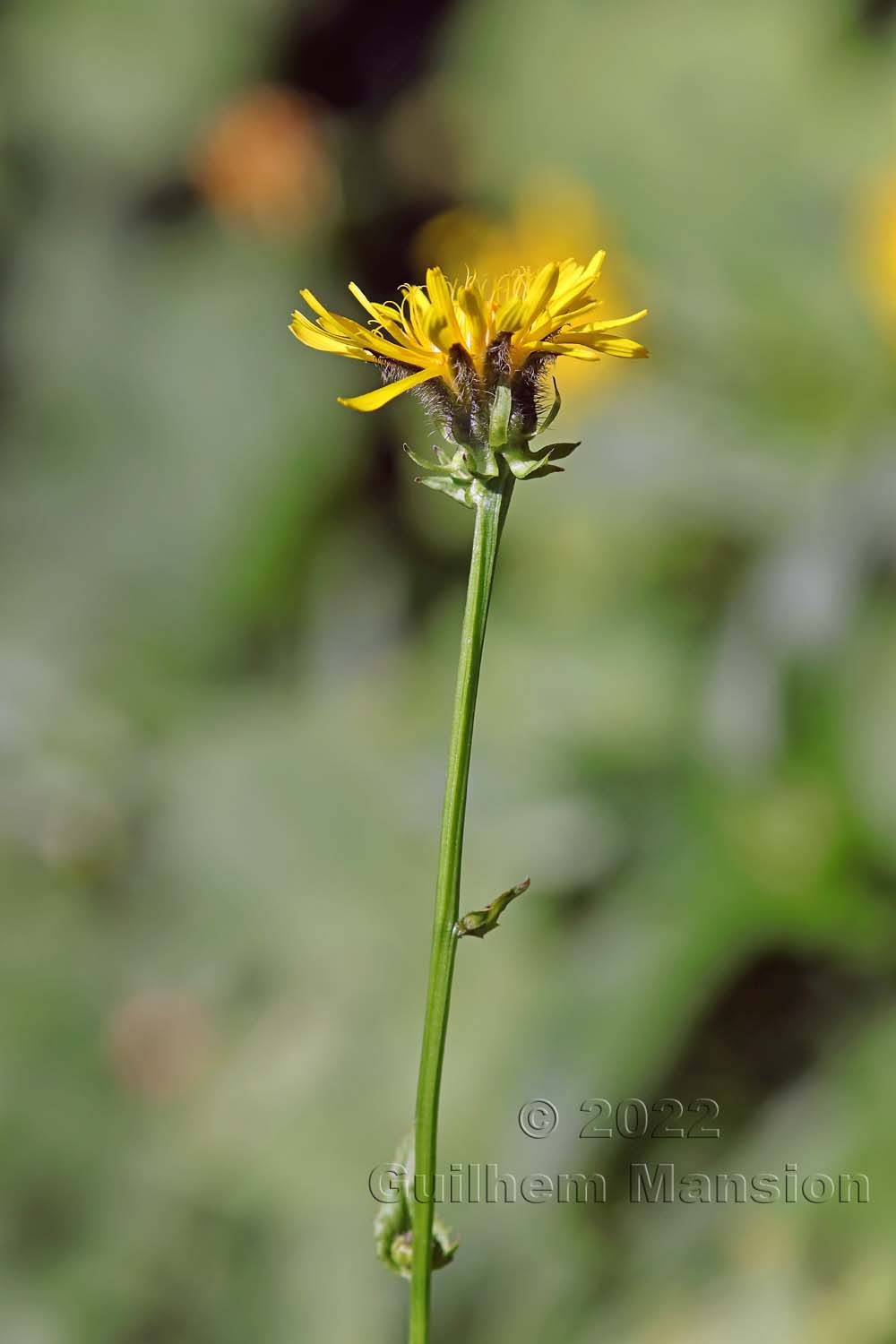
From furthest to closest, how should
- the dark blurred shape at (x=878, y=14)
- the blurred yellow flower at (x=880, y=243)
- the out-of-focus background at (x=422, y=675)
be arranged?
the dark blurred shape at (x=878, y=14), the blurred yellow flower at (x=880, y=243), the out-of-focus background at (x=422, y=675)

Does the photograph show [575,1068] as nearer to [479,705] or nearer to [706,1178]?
[706,1178]

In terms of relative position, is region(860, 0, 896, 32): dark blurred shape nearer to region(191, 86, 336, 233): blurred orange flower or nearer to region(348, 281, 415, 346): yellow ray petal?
region(191, 86, 336, 233): blurred orange flower

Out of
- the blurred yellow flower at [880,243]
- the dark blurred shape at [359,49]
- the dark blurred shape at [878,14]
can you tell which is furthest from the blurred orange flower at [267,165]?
the dark blurred shape at [878,14]

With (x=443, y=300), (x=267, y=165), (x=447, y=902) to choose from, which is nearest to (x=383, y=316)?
(x=443, y=300)

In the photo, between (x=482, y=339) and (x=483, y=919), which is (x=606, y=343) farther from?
(x=483, y=919)

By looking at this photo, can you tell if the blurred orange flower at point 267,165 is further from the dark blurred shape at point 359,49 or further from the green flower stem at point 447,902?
the green flower stem at point 447,902

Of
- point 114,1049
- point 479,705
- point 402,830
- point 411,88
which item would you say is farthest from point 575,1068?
point 411,88
